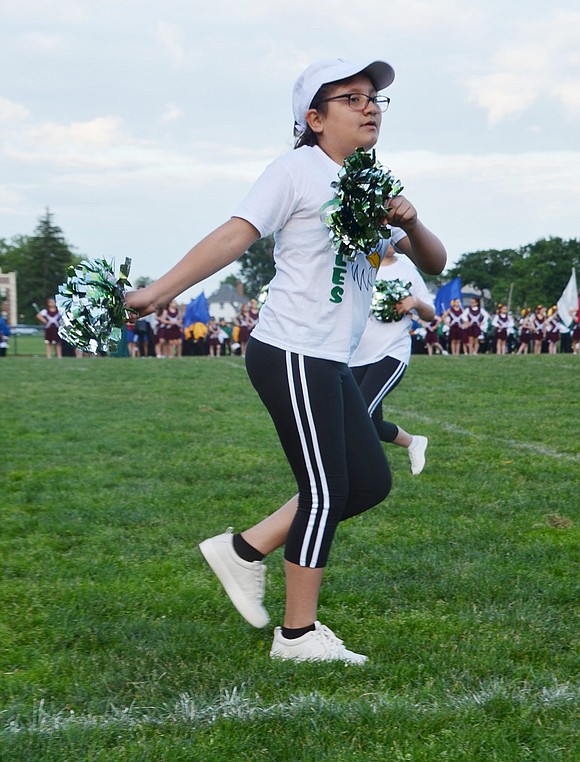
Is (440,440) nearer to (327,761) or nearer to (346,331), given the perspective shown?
(346,331)

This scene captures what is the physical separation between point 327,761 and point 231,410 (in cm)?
906

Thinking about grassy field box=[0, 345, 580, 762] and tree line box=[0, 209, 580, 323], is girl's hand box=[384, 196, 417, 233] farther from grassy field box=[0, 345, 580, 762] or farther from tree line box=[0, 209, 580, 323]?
tree line box=[0, 209, 580, 323]

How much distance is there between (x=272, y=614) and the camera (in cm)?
374

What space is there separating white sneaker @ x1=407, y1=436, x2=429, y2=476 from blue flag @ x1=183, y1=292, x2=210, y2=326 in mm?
24795

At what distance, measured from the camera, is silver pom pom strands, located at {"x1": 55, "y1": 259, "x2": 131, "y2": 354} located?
288 centimetres

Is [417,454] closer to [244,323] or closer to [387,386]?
[387,386]

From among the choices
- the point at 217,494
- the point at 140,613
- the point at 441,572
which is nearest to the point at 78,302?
the point at 140,613

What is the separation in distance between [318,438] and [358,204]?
2.63 feet

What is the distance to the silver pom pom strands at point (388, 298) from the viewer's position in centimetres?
596

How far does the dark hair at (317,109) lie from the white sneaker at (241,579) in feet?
5.13

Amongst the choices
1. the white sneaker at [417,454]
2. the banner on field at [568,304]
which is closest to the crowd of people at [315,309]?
the white sneaker at [417,454]

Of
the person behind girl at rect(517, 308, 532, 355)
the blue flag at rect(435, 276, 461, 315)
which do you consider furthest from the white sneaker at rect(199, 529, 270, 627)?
the blue flag at rect(435, 276, 461, 315)

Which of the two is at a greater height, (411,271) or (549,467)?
(411,271)

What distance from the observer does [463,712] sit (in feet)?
8.83
